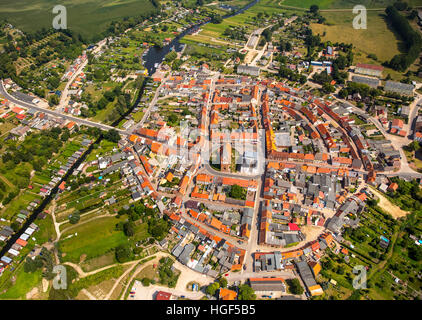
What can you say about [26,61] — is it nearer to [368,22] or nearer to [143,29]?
[143,29]

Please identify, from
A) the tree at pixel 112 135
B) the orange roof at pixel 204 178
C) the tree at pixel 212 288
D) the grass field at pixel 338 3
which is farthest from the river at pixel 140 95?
the tree at pixel 212 288

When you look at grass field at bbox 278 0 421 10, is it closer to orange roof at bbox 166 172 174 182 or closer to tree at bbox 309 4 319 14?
Result: tree at bbox 309 4 319 14

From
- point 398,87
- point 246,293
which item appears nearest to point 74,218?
point 246,293

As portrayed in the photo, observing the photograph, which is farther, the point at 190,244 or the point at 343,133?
the point at 343,133

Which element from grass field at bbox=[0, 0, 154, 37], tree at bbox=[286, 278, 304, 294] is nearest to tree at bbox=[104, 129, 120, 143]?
tree at bbox=[286, 278, 304, 294]

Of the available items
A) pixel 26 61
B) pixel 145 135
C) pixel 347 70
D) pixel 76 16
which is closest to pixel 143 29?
pixel 76 16
